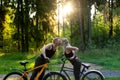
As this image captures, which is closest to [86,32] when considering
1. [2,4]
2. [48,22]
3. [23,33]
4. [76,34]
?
[76,34]

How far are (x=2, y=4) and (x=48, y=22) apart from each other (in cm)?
641

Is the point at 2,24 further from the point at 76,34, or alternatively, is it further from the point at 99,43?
the point at 99,43

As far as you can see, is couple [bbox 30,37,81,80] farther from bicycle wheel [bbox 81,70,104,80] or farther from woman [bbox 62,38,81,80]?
bicycle wheel [bbox 81,70,104,80]

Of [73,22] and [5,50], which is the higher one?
[73,22]

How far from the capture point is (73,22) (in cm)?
4909

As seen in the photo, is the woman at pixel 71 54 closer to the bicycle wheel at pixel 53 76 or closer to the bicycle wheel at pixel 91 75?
the bicycle wheel at pixel 91 75

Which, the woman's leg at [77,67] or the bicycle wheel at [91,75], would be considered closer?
the woman's leg at [77,67]

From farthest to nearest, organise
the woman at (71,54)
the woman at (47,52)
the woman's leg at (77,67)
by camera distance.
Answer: the woman's leg at (77,67) < the woman at (71,54) < the woman at (47,52)

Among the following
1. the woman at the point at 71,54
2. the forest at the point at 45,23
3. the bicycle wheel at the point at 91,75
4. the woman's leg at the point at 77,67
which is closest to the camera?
the woman at the point at 71,54

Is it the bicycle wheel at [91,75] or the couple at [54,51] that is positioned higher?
the couple at [54,51]

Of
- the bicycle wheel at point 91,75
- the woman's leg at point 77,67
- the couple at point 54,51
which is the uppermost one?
the couple at point 54,51

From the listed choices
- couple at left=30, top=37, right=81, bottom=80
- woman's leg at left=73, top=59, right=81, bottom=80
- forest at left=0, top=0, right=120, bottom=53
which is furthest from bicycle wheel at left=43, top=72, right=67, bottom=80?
forest at left=0, top=0, right=120, bottom=53

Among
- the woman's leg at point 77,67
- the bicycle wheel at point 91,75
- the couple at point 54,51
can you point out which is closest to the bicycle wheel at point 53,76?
the couple at point 54,51

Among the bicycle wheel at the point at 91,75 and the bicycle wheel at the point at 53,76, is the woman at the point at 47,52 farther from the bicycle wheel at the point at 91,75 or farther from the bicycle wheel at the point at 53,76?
the bicycle wheel at the point at 91,75
